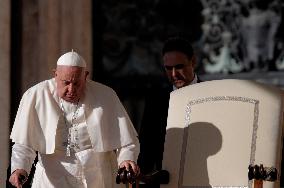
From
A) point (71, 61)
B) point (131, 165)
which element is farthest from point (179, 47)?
point (131, 165)

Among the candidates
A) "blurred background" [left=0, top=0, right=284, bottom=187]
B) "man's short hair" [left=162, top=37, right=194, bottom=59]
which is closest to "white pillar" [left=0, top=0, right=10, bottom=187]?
"blurred background" [left=0, top=0, right=284, bottom=187]

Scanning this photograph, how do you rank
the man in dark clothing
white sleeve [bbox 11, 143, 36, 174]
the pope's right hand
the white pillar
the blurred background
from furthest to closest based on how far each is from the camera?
the blurred background, the white pillar, the man in dark clothing, white sleeve [bbox 11, 143, 36, 174], the pope's right hand

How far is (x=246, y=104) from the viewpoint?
504 centimetres

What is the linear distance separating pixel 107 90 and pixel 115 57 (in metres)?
3.04

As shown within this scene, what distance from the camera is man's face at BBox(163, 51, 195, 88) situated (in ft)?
17.9

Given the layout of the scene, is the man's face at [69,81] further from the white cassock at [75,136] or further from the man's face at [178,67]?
the man's face at [178,67]

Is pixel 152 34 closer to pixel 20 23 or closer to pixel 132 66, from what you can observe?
pixel 132 66

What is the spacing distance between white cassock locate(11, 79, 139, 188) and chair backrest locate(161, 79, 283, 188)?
309mm

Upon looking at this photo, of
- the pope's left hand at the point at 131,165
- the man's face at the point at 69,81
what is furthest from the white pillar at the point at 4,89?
the pope's left hand at the point at 131,165

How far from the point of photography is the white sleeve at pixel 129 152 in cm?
488

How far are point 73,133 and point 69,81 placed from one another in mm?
350

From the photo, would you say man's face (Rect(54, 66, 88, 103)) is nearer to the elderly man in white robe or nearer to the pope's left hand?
the elderly man in white robe

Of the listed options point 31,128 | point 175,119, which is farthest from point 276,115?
point 31,128

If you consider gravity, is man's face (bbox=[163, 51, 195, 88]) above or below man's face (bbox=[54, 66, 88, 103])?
above
